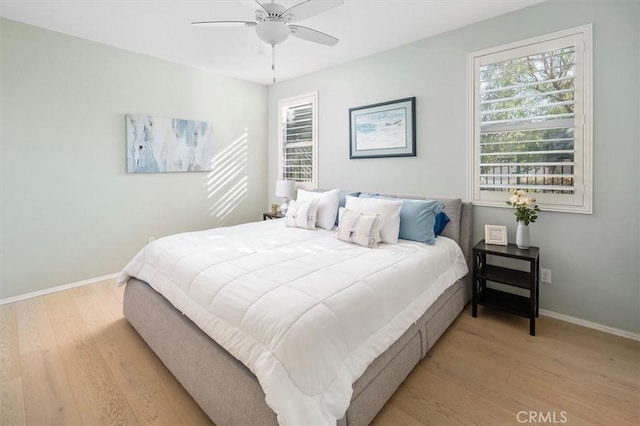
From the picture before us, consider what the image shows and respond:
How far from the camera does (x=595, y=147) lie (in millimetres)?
2359

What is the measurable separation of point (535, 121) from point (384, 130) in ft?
4.76

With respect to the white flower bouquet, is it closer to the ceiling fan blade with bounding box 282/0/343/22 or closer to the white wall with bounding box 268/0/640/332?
the white wall with bounding box 268/0/640/332

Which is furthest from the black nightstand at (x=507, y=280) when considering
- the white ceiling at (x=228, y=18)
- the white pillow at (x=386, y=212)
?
the white ceiling at (x=228, y=18)

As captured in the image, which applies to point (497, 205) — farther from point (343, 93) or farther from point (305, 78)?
point (305, 78)

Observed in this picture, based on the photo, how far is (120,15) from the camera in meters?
2.76

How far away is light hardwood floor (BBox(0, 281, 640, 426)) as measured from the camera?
162 centimetres

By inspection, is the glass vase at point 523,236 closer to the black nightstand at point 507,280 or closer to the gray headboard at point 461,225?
the black nightstand at point 507,280

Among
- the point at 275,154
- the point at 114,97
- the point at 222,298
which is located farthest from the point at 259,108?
the point at 222,298

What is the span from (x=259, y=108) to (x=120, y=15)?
232cm

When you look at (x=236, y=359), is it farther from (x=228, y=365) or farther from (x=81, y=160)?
(x=81, y=160)

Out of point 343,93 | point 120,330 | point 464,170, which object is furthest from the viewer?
point 343,93

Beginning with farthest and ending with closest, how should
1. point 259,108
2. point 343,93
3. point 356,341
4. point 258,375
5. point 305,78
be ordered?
point 259,108, point 305,78, point 343,93, point 356,341, point 258,375

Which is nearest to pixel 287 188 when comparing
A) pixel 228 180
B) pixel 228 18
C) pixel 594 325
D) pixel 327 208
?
pixel 228 180

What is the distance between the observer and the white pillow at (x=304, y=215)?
3.23m
